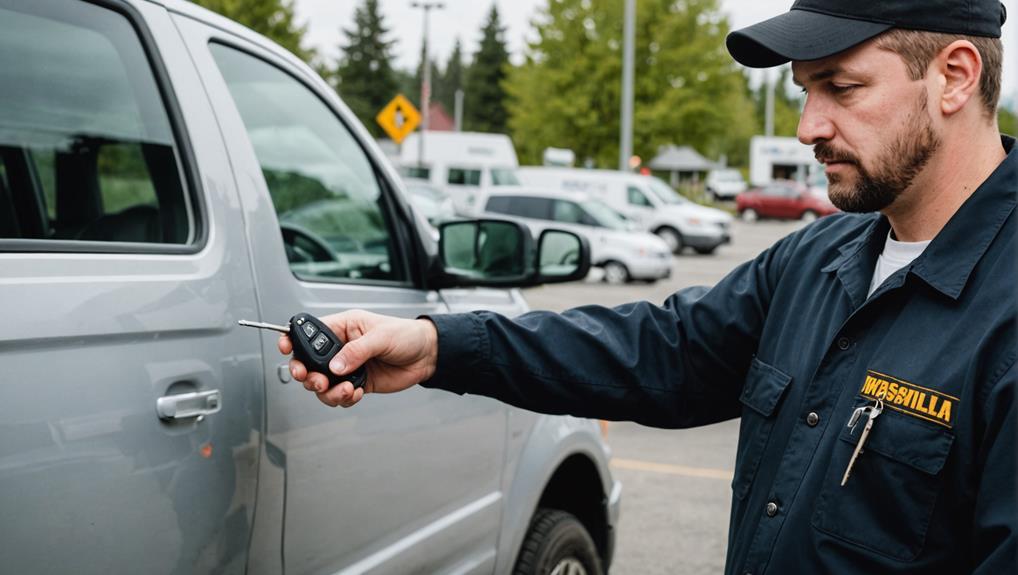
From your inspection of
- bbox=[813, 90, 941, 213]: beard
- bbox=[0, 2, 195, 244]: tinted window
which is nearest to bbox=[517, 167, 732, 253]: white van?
bbox=[0, 2, 195, 244]: tinted window

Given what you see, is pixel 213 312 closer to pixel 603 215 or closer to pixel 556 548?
pixel 556 548

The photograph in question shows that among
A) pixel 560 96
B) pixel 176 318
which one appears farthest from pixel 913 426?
pixel 560 96

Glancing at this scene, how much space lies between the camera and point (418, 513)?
8.48ft

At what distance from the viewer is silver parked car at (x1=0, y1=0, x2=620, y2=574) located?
5.42 feet

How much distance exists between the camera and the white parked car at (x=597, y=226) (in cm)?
1836

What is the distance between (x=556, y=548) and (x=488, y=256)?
1.01m

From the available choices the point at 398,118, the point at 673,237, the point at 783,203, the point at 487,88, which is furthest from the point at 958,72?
the point at 487,88

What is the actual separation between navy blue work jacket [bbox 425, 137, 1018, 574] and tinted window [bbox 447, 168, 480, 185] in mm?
27756

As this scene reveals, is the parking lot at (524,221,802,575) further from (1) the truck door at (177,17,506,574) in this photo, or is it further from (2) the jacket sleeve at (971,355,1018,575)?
(2) the jacket sleeve at (971,355,1018,575)

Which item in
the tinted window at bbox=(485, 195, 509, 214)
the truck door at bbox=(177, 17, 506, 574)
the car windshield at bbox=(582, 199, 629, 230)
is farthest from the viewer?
the tinted window at bbox=(485, 195, 509, 214)

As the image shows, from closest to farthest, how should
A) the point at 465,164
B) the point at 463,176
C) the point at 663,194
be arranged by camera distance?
the point at 663,194 → the point at 463,176 → the point at 465,164

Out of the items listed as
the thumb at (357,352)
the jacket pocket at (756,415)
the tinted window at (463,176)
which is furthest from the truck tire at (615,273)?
the thumb at (357,352)

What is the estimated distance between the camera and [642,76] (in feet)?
126

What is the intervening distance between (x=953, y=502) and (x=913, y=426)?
0.13 metres
